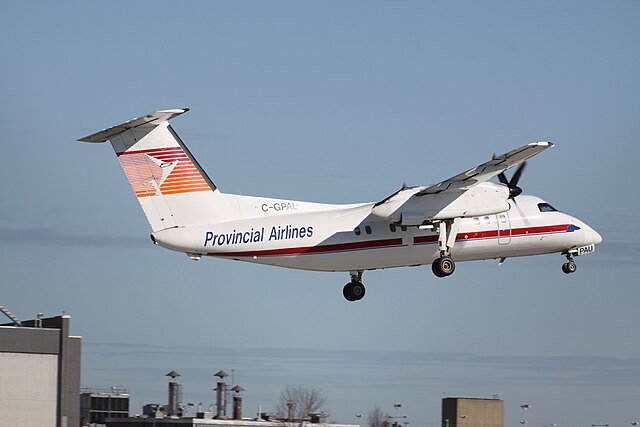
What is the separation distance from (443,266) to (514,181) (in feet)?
11.4

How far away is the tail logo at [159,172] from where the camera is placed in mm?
33062

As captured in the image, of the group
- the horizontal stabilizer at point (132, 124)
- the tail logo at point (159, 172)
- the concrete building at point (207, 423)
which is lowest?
the concrete building at point (207, 423)

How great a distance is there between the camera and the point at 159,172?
33281 mm

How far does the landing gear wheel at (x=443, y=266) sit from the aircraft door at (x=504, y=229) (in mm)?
1870

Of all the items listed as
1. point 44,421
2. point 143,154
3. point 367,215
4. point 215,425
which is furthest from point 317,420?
point 143,154

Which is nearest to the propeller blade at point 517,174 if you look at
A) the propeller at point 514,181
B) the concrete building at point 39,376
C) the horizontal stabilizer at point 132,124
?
the propeller at point 514,181

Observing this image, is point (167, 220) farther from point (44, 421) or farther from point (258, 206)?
point (44, 421)

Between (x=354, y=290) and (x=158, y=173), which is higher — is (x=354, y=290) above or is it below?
below

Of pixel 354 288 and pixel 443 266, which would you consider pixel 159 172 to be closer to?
pixel 354 288

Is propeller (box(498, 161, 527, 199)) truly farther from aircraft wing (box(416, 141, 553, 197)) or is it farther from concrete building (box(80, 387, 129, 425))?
concrete building (box(80, 387, 129, 425))

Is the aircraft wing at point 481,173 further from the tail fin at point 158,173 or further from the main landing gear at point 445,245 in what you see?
the tail fin at point 158,173

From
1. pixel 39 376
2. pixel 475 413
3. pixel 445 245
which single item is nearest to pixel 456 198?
pixel 445 245

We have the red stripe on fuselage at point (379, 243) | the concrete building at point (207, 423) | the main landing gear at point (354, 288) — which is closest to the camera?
the red stripe on fuselage at point (379, 243)

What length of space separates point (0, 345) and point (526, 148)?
25772 millimetres
